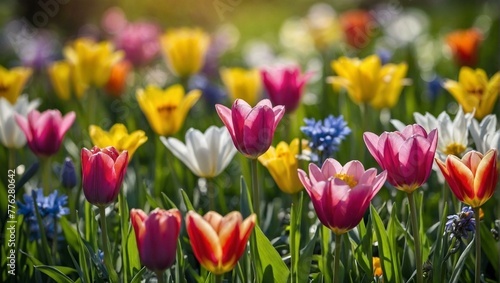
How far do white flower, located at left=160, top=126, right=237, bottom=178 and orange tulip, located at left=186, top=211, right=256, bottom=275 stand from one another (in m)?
0.55

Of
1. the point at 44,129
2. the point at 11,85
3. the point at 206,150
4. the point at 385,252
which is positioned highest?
the point at 11,85

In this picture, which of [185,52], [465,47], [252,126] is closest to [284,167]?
[252,126]

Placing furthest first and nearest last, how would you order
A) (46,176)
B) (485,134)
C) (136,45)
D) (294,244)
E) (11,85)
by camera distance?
(136,45)
(11,85)
(46,176)
(485,134)
(294,244)

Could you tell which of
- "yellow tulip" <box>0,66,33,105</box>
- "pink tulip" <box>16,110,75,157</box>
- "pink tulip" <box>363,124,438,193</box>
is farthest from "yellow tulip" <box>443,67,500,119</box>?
"yellow tulip" <box>0,66,33,105</box>

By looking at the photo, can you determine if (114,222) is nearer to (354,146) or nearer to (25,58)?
(354,146)

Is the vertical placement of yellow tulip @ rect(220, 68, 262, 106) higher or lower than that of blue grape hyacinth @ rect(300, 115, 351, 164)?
higher

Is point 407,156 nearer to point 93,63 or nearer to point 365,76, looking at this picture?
point 365,76

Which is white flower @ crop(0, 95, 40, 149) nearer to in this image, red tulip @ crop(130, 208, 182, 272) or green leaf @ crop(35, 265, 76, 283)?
green leaf @ crop(35, 265, 76, 283)

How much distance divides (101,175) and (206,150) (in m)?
0.38

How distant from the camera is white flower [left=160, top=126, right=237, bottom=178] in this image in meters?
1.81

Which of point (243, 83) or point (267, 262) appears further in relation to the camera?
point (243, 83)

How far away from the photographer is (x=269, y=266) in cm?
151

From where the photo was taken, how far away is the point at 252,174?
160 cm

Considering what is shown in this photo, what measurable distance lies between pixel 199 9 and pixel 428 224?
5.01 metres
